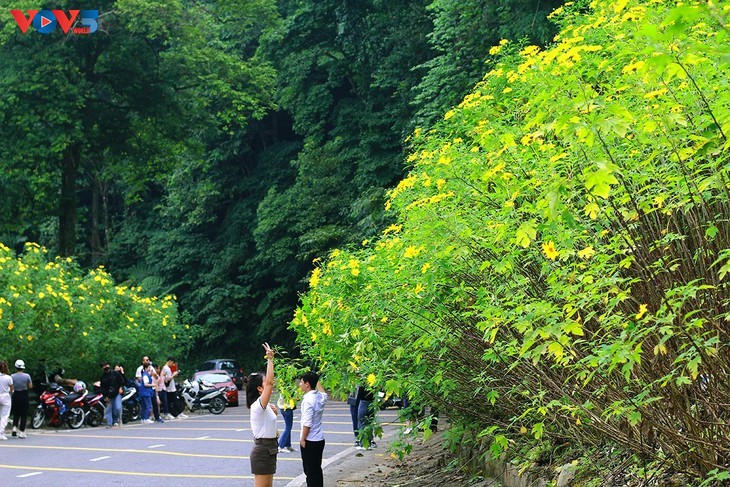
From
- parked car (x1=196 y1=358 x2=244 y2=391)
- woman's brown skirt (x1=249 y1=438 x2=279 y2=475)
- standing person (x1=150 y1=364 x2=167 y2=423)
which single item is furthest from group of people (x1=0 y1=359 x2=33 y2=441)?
parked car (x1=196 y1=358 x2=244 y2=391)

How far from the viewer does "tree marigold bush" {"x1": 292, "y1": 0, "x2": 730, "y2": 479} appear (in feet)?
17.4

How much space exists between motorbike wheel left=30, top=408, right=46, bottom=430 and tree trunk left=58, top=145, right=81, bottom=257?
470 inches

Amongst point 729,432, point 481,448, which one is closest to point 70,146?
point 481,448

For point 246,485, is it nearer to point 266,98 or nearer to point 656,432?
point 656,432

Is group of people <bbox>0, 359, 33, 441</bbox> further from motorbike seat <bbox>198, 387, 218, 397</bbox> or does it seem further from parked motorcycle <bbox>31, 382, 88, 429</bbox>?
motorbike seat <bbox>198, 387, 218, 397</bbox>

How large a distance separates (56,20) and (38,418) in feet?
47.6

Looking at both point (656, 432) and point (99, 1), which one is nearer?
point (656, 432)

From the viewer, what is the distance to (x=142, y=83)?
35.2m

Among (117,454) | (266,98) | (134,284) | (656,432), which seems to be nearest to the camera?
(656,432)

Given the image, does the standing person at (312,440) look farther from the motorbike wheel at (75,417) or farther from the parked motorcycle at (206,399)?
the parked motorcycle at (206,399)

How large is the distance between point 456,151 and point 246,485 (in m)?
5.64

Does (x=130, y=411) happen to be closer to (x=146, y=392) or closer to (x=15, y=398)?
(x=146, y=392)

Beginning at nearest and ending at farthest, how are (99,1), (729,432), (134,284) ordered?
(729,432) < (99,1) < (134,284)

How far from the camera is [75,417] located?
2412cm
